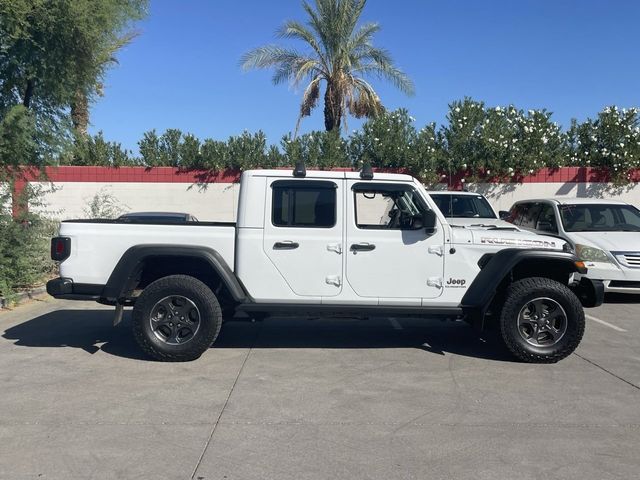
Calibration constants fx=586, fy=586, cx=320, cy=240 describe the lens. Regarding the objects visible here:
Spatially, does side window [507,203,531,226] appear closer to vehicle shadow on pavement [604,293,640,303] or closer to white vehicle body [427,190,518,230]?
white vehicle body [427,190,518,230]

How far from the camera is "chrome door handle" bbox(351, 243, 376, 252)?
6328 millimetres

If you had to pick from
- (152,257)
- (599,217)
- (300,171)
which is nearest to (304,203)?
(300,171)

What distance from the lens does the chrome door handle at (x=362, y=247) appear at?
633 centimetres

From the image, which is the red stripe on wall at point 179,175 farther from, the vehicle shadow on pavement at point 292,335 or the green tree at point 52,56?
the vehicle shadow on pavement at point 292,335

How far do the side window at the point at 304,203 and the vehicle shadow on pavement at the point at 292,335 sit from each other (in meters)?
1.69

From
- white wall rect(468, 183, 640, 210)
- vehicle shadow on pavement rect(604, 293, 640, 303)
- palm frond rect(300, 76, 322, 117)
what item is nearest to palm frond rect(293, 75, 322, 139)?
palm frond rect(300, 76, 322, 117)

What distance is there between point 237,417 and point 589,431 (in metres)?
2.78

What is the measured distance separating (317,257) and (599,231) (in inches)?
263

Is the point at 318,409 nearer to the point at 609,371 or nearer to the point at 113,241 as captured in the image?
the point at 113,241

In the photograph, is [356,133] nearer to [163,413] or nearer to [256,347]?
[256,347]

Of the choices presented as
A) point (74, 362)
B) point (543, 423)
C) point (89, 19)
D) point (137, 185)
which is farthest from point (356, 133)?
point (543, 423)

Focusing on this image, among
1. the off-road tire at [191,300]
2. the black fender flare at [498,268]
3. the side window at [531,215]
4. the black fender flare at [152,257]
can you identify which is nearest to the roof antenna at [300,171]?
the black fender flare at [152,257]

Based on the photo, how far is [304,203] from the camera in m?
6.48

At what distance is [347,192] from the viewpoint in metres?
6.45
